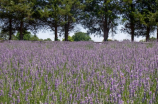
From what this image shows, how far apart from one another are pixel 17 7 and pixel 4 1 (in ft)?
9.61

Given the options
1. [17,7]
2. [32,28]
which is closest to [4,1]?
[17,7]

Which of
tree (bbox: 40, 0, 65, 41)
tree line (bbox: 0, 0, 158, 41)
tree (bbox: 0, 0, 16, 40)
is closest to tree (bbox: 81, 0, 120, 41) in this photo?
tree line (bbox: 0, 0, 158, 41)

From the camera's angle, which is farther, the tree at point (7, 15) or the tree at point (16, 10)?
the tree at point (7, 15)

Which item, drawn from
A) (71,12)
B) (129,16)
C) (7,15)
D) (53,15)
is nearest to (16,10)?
(7,15)

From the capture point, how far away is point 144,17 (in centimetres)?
2172

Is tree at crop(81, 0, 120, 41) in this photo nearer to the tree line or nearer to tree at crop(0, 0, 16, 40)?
the tree line

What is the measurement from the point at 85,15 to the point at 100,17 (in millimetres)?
1901

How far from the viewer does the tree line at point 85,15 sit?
72.1 ft

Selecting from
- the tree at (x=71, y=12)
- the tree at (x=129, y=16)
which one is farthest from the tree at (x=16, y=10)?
the tree at (x=129, y=16)

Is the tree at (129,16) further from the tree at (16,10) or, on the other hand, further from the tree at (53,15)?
the tree at (16,10)

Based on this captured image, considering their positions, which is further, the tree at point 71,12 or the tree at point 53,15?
the tree at point 71,12

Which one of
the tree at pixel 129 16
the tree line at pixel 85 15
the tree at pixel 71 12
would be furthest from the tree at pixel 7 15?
the tree at pixel 129 16

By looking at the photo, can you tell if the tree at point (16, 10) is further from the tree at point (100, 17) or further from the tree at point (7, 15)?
the tree at point (100, 17)

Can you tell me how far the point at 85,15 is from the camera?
22.9 meters
